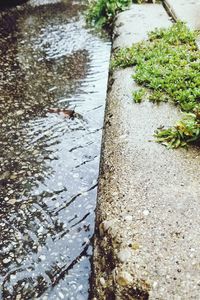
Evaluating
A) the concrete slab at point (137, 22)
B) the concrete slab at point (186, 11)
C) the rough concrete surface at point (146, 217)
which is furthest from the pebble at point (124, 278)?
the concrete slab at point (186, 11)

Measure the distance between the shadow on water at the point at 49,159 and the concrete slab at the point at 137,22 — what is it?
707 mm

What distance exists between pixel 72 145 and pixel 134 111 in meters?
1.24

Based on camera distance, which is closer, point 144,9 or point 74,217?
point 74,217

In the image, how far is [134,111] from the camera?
4.93 meters

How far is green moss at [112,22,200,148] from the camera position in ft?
14.0

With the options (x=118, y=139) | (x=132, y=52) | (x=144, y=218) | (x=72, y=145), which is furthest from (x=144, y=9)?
(x=144, y=218)

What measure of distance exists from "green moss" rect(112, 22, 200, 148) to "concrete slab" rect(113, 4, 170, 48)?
0.54m

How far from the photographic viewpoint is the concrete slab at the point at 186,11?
27.5 ft

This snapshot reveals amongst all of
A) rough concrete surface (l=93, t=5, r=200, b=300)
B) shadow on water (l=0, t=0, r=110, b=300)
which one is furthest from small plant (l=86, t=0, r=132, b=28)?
rough concrete surface (l=93, t=5, r=200, b=300)

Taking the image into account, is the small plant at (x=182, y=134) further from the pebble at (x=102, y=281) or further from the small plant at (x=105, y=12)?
the small plant at (x=105, y=12)

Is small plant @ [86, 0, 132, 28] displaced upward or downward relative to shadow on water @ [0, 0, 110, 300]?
upward

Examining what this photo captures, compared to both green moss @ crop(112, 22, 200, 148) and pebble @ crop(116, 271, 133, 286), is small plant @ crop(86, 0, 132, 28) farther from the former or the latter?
pebble @ crop(116, 271, 133, 286)

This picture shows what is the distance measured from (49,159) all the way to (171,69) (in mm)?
2340

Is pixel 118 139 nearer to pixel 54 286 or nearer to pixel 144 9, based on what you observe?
pixel 54 286
